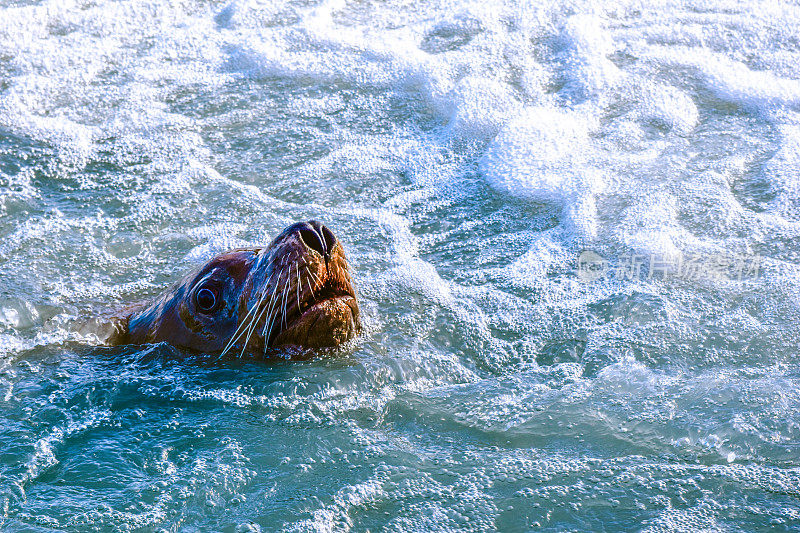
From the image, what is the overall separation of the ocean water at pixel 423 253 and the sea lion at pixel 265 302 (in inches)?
5.1

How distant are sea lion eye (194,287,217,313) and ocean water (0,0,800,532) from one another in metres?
0.26

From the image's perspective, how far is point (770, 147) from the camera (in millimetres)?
5848

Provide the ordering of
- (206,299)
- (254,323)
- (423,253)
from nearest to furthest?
(254,323)
(206,299)
(423,253)

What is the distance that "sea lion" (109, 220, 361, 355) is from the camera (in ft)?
12.7

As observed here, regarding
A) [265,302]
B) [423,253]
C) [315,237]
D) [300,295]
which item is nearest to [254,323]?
[265,302]

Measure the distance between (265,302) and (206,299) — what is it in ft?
1.37

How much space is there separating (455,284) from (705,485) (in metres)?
1.94

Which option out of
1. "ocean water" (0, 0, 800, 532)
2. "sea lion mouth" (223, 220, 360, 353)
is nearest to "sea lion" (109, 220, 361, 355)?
"sea lion mouth" (223, 220, 360, 353)

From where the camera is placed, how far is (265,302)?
13.0 ft

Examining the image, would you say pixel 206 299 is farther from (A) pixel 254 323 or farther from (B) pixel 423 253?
(B) pixel 423 253

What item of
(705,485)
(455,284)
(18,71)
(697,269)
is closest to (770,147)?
(697,269)

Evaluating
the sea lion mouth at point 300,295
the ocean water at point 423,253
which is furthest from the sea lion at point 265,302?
the ocean water at point 423,253

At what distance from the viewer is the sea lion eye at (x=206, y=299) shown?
4188 millimetres

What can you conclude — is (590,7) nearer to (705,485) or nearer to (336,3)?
(336,3)
